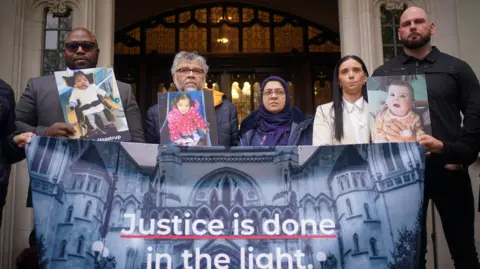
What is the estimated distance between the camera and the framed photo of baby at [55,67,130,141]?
378 centimetres

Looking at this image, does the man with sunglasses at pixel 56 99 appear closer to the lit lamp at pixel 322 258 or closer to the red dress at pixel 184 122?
the red dress at pixel 184 122

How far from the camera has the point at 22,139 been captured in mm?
3570

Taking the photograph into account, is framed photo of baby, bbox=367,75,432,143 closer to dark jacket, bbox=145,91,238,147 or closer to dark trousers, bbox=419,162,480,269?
dark trousers, bbox=419,162,480,269

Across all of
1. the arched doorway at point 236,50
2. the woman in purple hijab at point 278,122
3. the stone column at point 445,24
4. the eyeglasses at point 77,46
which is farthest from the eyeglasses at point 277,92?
the arched doorway at point 236,50

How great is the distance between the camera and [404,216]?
338 cm

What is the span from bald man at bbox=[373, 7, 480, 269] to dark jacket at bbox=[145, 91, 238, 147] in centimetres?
128

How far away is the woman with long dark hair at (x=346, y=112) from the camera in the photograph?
3.97 m

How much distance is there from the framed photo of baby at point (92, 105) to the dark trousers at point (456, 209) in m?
2.13

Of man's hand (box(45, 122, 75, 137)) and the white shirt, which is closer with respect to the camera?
man's hand (box(45, 122, 75, 137))

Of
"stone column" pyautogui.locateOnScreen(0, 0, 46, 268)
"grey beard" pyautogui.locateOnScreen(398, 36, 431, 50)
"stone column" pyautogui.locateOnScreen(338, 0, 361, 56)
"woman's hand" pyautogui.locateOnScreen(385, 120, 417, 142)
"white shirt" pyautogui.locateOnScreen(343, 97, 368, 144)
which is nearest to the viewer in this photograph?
"woman's hand" pyautogui.locateOnScreen(385, 120, 417, 142)

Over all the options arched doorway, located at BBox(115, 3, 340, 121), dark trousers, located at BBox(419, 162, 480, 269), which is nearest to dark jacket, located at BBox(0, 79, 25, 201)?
dark trousers, located at BBox(419, 162, 480, 269)

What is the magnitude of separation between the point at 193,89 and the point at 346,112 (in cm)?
111

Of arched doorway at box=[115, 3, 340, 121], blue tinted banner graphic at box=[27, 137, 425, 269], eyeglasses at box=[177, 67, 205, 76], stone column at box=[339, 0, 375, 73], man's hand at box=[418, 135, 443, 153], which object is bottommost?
blue tinted banner graphic at box=[27, 137, 425, 269]

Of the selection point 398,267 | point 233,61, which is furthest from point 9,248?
point 233,61
